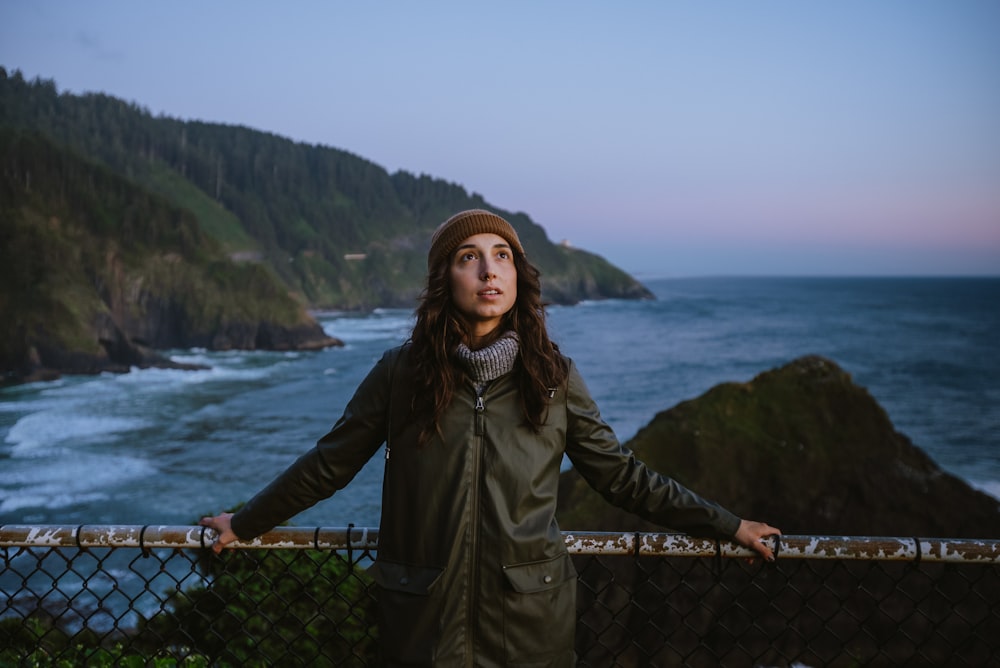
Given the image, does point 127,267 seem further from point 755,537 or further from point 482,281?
point 755,537

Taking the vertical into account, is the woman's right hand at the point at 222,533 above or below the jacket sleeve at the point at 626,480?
below

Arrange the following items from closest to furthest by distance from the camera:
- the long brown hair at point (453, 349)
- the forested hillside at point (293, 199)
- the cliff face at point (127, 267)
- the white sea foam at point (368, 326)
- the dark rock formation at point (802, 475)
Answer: the long brown hair at point (453, 349)
the dark rock formation at point (802, 475)
the cliff face at point (127, 267)
the white sea foam at point (368, 326)
the forested hillside at point (293, 199)

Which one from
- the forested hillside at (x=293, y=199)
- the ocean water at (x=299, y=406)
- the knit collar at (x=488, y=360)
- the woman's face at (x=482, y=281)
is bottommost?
the ocean water at (x=299, y=406)

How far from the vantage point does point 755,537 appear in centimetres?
219

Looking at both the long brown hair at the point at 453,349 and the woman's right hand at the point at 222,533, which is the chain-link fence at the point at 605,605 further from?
the long brown hair at the point at 453,349

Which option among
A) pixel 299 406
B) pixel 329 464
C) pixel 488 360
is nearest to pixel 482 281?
pixel 488 360

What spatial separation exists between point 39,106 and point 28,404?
82.1 metres

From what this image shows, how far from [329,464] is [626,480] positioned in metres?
0.93

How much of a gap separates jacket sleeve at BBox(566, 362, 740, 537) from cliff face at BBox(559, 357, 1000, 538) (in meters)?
7.76

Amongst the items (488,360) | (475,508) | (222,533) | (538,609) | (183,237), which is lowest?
(538,609)

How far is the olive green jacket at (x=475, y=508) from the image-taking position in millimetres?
1993

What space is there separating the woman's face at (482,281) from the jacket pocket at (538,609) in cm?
77

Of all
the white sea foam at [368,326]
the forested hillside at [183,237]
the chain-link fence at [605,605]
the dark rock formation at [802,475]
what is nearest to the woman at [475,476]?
the chain-link fence at [605,605]

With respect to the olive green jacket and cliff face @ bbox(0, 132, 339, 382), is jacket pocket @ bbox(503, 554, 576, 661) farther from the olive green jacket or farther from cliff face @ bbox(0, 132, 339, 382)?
cliff face @ bbox(0, 132, 339, 382)
